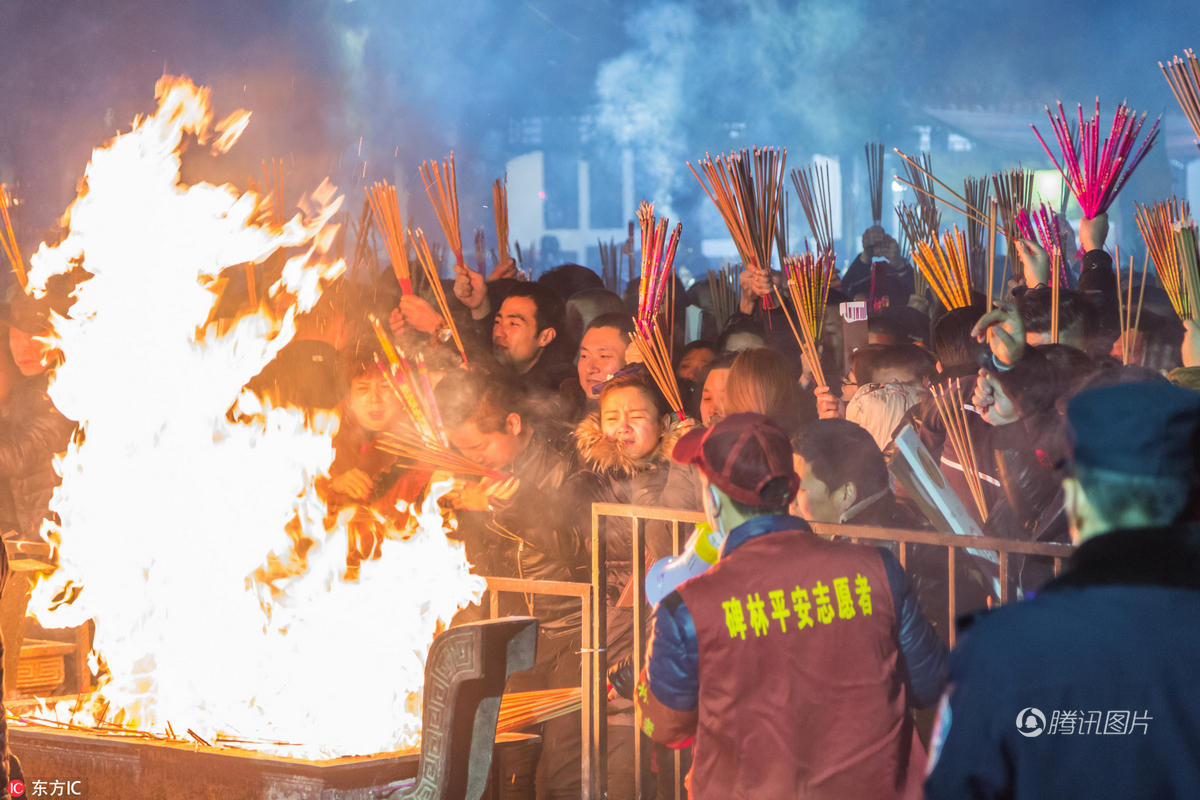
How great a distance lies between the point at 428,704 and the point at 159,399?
1.53m

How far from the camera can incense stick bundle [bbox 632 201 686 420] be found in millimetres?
4676

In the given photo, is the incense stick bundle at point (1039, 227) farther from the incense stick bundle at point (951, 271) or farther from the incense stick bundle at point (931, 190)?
the incense stick bundle at point (951, 271)

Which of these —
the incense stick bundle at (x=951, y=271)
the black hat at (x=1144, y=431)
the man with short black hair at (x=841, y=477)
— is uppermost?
the incense stick bundle at (x=951, y=271)

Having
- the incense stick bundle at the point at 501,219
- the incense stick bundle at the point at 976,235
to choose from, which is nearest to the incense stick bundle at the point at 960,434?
the incense stick bundle at the point at 501,219

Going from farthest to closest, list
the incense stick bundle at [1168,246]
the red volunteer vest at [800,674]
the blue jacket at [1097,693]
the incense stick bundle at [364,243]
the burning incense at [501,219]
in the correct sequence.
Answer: the incense stick bundle at [364,243]
the burning incense at [501,219]
the incense stick bundle at [1168,246]
the red volunteer vest at [800,674]
the blue jacket at [1097,693]

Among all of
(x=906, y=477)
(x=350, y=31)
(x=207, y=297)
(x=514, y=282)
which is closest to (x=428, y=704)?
(x=906, y=477)

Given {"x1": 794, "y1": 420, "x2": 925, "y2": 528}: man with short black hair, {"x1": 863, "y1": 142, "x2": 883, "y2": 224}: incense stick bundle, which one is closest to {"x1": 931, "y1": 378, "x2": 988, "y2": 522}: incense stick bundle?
{"x1": 794, "y1": 420, "x2": 925, "y2": 528}: man with short black hair

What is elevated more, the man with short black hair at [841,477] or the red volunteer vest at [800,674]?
the man with short black hair at [841,477]

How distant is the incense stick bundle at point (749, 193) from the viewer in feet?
16.6

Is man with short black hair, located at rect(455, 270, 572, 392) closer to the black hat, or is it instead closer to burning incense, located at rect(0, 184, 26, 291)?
burning incense, located at rect(0, 184, 26, 291)

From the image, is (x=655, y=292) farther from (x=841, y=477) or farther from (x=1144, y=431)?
(x=1144, y=431)

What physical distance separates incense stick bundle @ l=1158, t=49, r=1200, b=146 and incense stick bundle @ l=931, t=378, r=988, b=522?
1118 millimetres

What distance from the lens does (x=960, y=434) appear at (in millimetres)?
3785

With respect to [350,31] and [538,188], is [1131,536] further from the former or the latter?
[538,188]
